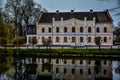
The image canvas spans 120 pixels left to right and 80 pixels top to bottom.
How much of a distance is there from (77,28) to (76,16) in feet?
9.78

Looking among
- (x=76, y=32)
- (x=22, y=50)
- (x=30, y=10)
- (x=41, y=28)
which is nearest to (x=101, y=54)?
(x=22, y=50)

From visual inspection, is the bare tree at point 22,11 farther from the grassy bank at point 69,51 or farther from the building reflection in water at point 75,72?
the building reflection in water at point 75,72

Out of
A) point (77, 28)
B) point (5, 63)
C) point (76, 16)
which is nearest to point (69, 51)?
point (77, 28)

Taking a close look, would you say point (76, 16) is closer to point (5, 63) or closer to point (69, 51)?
point (69, 51)

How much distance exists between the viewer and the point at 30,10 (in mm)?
69125

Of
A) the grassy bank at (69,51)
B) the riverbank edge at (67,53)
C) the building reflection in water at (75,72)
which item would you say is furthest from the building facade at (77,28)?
the building reflection in water at (75,72)

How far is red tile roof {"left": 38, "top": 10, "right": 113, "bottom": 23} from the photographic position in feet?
203

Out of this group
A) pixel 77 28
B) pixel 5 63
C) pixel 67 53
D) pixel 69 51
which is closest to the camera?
pixel 5 63

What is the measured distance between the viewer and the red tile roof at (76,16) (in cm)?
6184

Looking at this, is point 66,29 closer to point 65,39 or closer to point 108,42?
point 65,39

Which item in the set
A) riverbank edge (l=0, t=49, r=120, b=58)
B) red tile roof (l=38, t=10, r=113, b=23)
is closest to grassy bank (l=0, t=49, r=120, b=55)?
riverbank edge (l=0, t=49, r=120, b=58)

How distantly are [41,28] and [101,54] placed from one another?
2059 centimetres

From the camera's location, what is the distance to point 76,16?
63062 millimetres

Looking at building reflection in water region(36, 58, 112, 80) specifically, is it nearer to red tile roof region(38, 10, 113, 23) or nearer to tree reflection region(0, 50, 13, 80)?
tree reflection region(0, 50, 13, 80)
